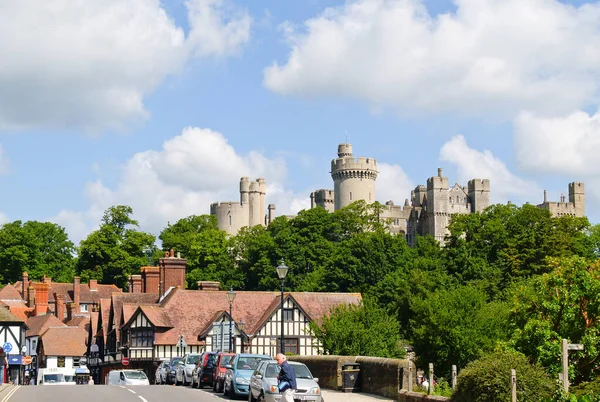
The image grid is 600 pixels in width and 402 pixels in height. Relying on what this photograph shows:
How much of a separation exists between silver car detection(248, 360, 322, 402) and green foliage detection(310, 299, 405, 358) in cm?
1618

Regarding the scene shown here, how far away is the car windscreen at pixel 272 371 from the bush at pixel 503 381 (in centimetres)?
656

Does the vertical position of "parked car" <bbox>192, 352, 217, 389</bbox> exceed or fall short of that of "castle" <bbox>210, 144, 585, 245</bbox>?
it falls short

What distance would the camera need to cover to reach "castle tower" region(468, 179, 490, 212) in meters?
139

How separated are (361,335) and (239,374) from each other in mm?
15053

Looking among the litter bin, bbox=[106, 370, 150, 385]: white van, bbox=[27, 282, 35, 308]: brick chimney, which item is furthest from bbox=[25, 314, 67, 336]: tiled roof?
the litter bin

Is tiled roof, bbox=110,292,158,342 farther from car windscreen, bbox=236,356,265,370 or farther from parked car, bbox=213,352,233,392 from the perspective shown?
car windscreen, bbox=236,356,265,370

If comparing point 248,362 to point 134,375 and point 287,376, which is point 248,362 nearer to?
point 287,376

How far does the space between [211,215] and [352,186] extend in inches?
806

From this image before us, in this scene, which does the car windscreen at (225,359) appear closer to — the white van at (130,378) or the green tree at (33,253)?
the white van at (130,378)

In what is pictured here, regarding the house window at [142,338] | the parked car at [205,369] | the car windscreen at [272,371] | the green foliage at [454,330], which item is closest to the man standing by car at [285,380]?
the car windscreen at [272,371]

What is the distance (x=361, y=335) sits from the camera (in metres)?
43.7

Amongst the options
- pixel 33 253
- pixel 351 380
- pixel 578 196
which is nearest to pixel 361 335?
pixel 351 380

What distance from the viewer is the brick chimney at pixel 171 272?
66.3 metres

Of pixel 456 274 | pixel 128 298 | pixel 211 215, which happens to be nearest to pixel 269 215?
pixel 211 215
